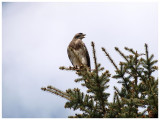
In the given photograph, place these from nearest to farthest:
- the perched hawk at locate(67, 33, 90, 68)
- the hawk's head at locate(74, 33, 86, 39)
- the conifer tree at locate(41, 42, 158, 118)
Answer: the conifer tree at locate(41, 42, 158, 118)
the perched hawk at locate(67, 33, 90, 68)
the hawk's head at locate(74, 33, 86, 39)

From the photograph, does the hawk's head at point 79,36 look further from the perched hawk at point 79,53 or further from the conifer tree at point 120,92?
the conifer tree at point 120,92

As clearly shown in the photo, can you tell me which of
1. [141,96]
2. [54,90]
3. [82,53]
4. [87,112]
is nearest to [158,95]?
[141,96]

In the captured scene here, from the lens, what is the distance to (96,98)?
14.4 feet

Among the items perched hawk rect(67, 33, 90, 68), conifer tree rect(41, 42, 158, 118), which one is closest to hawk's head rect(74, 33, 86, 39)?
perched hawk rect(67, 33, 90, 68)

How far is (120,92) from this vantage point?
4.87 metres

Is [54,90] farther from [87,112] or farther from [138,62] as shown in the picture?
[138,62]

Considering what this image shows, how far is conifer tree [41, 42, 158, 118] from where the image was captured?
13.4 ft

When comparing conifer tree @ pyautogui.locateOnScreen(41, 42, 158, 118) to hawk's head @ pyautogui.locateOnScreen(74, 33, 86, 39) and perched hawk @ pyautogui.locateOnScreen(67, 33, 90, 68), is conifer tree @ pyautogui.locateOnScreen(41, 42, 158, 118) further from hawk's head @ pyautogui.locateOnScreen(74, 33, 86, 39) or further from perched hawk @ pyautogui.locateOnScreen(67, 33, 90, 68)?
hawk's head @ pyautogui.locateOnScreen(74, 33, 86, 39)

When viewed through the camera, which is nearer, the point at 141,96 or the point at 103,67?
the point at 103,67

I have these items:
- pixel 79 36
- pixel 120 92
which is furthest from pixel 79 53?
pixel 120 92

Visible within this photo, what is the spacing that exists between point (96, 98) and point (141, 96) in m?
0.83

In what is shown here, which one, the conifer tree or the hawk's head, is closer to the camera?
the conifer tree

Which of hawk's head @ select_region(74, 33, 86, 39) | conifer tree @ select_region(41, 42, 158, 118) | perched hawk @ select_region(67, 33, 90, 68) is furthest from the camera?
hawk's head @ select_region(74, 33, 86, 39)

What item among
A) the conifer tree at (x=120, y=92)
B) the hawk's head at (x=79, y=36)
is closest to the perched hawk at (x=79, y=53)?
the hawk's head at (x=79, y=36)
